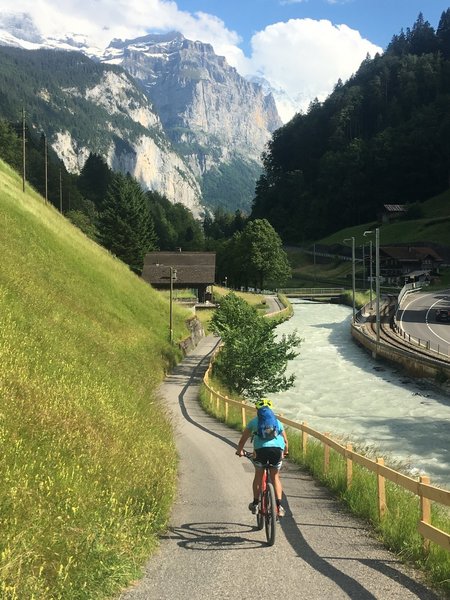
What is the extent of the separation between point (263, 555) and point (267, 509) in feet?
2.44

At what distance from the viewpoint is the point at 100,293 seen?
34.4 meters

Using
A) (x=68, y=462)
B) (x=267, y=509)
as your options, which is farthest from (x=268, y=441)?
(x=68, y=462)

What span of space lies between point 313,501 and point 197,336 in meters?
43.7

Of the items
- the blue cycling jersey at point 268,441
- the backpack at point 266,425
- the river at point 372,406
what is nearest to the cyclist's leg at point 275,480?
the blue cycling jersey at point 268,441

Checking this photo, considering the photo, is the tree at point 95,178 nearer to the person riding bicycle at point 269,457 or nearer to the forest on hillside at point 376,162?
the forest on hillside at point 376,162

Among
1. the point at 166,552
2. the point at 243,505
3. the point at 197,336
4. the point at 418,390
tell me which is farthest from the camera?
the point at 197,336

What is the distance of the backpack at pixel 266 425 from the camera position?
8.37 metres

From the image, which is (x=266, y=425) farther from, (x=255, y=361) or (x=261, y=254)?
(x=261, y=254)

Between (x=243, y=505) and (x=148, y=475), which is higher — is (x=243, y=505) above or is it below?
below

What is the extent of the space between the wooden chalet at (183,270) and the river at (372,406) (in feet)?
88.8

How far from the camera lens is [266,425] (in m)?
8.38

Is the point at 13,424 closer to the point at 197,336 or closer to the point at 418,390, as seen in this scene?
the point at 418,390

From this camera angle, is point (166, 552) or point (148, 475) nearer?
point (166, 552)

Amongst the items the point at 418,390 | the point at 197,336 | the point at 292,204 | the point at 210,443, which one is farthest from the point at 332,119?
the point at 210,443
